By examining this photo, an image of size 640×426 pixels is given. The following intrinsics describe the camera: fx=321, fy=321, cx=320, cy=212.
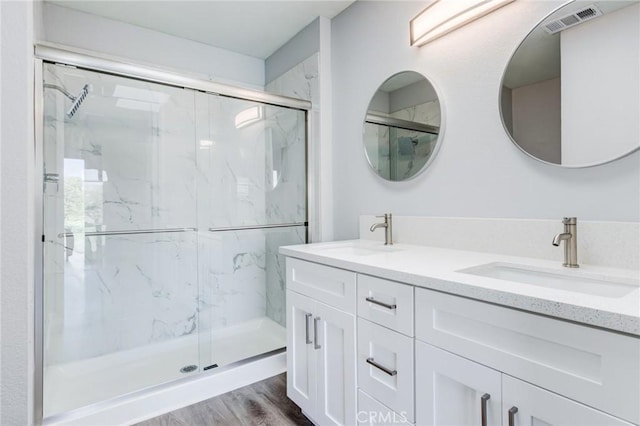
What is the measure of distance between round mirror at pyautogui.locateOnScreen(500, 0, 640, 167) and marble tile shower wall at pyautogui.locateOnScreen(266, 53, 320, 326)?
134 centimetres

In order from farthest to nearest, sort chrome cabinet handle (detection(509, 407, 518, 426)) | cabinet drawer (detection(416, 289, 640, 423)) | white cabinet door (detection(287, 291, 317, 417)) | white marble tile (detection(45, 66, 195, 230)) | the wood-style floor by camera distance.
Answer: white marble tile (detection(45, 66, 195, 230)) → the wood-style floor → white cabinet door (detection(287, 291, 317, 417)) → chrome cabinet handle (detection(509, 407, 518, 426)) → cabinet drawer (detection(416, 289, 640, 423))

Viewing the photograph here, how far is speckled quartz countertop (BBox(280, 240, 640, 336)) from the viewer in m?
0.64

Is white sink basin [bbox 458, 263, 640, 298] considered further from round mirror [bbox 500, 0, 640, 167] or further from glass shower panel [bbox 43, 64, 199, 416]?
glass shower panel [bbox 43, 64, 199, 416]

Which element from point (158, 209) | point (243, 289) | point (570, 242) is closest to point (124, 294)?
point (158, 209)

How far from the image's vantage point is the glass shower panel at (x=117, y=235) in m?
1.82

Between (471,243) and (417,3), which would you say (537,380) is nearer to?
(471,243)

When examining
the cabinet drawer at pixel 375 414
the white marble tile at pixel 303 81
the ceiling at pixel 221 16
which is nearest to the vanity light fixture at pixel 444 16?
the ceiling at pixel 221 16

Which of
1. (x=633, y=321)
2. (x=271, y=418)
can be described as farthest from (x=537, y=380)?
(x=271, y=418)

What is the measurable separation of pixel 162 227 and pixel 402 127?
5.71 feet

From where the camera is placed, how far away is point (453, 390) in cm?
91

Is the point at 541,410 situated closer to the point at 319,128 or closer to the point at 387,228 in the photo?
the point at 387,228

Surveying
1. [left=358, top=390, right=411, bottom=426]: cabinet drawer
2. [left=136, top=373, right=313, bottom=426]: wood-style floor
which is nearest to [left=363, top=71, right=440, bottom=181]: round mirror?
[left=358, top=390, right=411, bottom=426]: cabinet drawer

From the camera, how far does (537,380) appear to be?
0.73m

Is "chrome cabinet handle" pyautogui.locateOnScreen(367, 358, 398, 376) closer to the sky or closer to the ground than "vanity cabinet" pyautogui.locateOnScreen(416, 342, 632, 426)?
closer to the ground
